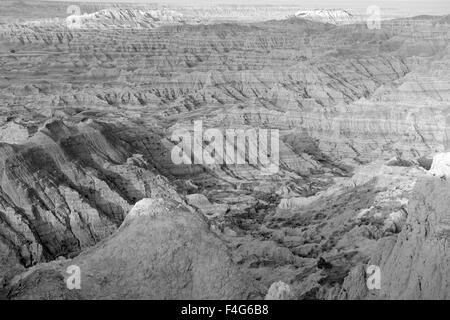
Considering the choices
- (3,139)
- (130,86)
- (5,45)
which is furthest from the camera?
(5,45)

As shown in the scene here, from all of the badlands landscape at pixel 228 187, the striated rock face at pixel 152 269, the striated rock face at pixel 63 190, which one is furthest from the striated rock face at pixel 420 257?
the striated rock face at pixel 63 190

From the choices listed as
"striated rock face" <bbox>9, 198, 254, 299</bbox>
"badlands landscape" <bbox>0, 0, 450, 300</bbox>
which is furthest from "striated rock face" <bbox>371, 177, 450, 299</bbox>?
"striated rock face" <bbox>9, 198, 254, 299</bbox>

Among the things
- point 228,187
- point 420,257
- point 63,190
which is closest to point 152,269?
point 420,257

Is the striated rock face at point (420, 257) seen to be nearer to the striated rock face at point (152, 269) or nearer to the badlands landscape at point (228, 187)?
the badlands landscape at point (228, 187)

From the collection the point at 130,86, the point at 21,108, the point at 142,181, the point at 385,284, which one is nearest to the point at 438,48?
the point at 130,86

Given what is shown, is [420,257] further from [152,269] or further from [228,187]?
[228,187]
